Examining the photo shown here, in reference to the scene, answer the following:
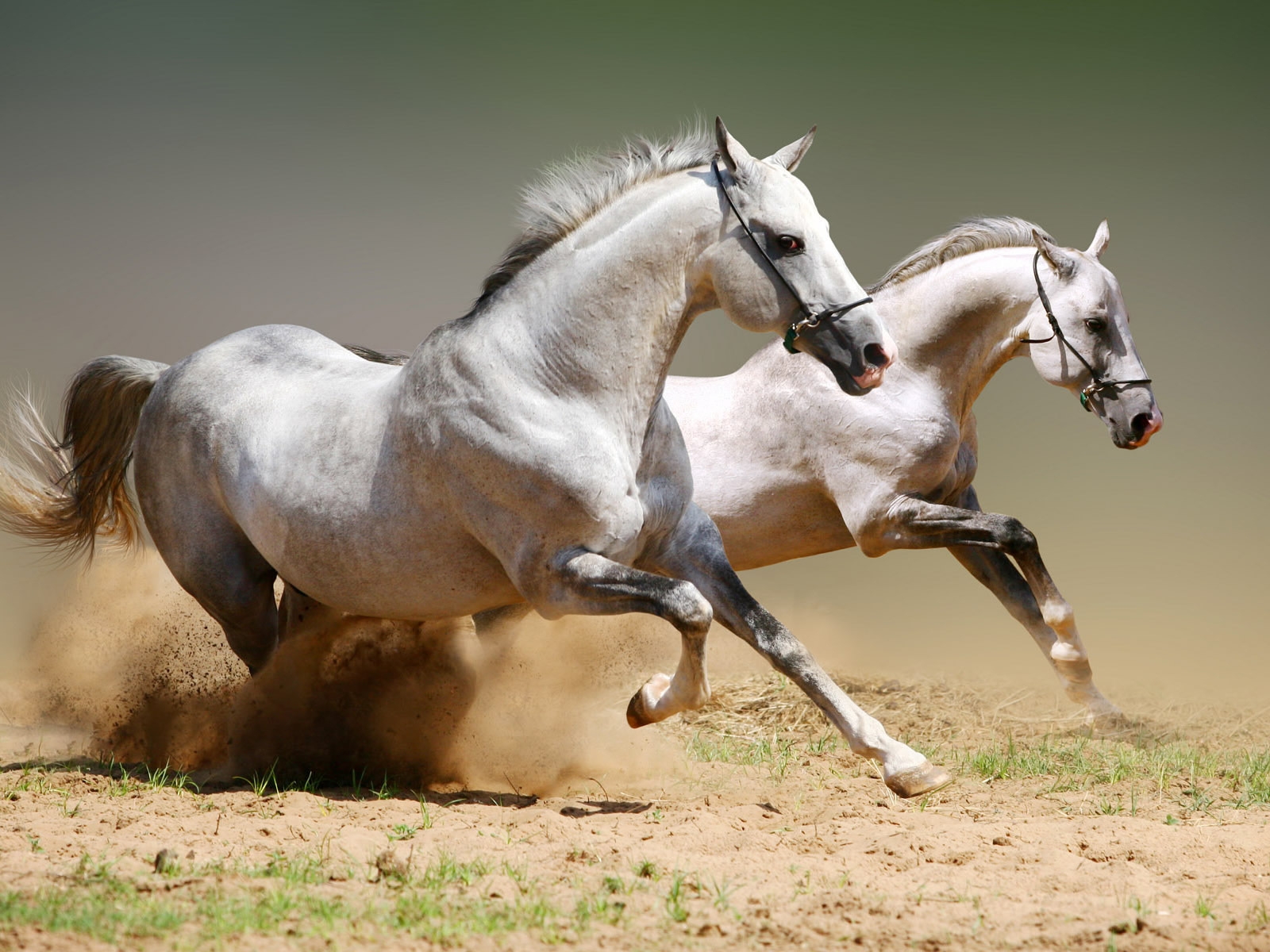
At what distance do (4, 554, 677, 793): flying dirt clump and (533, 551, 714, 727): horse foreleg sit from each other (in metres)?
0.88

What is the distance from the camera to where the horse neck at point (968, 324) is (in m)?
5.21

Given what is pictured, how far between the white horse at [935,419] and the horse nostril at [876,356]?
1.73 metres

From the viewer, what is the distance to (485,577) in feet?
12.7

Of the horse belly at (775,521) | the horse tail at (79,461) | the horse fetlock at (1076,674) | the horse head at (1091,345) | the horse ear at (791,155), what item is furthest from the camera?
the horse belly at (775,521)

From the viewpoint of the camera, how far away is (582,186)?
153 inches

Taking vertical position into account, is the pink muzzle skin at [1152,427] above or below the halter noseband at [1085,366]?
below

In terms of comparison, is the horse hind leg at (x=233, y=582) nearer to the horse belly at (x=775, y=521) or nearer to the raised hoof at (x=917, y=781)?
the horse belly at (x=775, y=521)

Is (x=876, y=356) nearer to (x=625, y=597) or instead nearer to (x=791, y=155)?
(x=791, y=155)

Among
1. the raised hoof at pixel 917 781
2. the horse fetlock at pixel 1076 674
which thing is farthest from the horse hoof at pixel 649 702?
the horse fetlock at pixel 1076 674

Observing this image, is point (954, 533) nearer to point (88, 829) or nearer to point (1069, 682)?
point (1069, 682)

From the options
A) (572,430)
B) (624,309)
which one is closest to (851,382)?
(624,309)

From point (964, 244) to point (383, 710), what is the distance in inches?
123

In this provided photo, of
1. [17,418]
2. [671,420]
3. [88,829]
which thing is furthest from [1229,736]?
[17,418]

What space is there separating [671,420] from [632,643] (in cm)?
257
